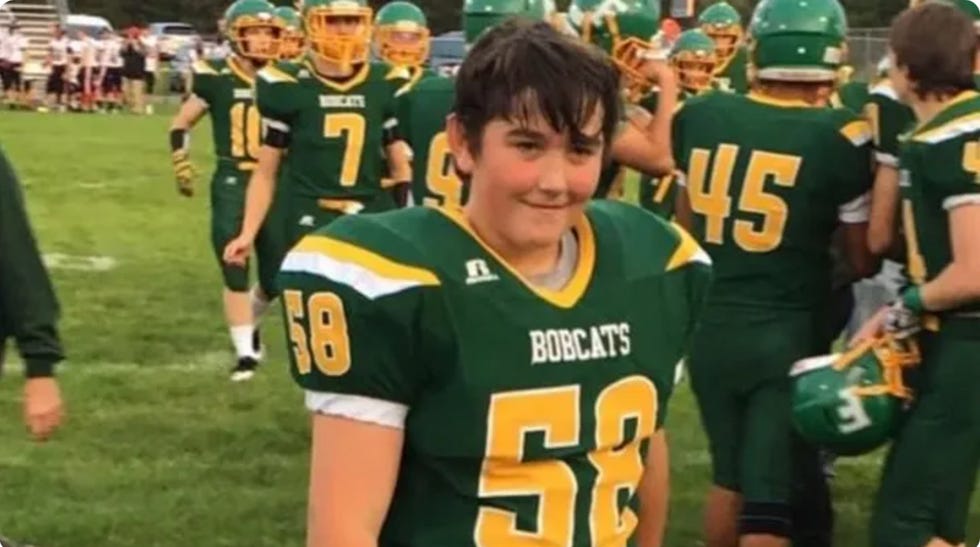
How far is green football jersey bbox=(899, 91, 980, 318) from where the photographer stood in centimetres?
395

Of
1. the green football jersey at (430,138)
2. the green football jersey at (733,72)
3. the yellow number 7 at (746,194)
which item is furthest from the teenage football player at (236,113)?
the yellow number 7 at (746,194)

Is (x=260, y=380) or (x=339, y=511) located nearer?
(x=339, y=511)

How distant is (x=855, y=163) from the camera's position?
14.6ft

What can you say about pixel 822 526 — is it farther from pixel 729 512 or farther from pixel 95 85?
pixel 95 85

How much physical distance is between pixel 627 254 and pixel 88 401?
5379 mm

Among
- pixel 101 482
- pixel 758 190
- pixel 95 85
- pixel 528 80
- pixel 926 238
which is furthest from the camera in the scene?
pixel 95 85

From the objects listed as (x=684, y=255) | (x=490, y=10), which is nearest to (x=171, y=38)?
(x=490, y=10)

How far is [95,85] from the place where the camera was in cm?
2917

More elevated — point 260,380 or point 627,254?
point 627,254

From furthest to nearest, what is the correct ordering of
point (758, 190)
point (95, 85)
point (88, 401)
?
1. point (95, 85)
2. point (88, 401)
3. point (758, 190)

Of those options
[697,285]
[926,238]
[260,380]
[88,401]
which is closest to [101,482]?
[88,401]

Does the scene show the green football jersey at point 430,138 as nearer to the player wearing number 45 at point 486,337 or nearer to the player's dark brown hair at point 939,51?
the player's dark brown hair at point 939,51

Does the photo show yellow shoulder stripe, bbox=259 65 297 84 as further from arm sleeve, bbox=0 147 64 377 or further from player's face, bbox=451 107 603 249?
player's face, bbox=451 107 603 249

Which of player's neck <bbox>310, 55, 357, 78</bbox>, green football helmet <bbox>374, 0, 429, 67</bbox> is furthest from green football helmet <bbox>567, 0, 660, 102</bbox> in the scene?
green football helmet <bbox>374, 0, 429, 67</bbox>
